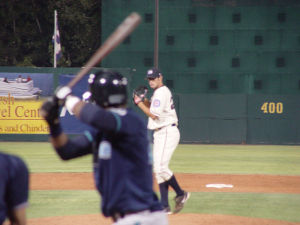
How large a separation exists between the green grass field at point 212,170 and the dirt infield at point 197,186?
0.39m

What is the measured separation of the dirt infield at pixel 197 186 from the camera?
7481 millimetres

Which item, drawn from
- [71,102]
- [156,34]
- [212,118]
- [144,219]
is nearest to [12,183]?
[71,102]

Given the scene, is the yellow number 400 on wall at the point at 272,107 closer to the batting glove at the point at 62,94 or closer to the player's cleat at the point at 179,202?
the player's cleat at the point at 179,202

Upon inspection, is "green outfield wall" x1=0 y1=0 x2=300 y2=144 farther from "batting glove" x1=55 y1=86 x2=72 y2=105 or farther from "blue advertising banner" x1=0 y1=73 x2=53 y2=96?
"batting glove" x1=55 y1=86 x2=72 y2=105

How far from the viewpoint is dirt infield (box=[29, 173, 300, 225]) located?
7.48m

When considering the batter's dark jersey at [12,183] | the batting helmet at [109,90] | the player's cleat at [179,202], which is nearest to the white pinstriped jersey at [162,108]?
the player's cleat at [179,202]

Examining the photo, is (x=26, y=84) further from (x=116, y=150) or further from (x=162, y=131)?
(x=116, y=150)

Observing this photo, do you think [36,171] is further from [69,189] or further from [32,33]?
[32,33]

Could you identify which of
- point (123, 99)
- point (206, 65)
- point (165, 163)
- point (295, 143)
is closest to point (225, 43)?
point (206, 65)

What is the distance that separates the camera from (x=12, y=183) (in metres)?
2.79

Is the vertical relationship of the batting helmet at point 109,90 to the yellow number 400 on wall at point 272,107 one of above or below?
above

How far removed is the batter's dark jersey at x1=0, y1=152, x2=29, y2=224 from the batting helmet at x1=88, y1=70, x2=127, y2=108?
1.01 metres

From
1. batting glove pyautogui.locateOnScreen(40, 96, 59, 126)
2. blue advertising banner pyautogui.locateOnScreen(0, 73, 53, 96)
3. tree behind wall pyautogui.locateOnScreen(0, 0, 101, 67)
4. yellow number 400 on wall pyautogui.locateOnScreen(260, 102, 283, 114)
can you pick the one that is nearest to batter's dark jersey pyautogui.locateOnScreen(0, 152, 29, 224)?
batting glove pyautogui.locateOnScreen(40, 96, 59, 126)

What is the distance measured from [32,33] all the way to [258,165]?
31.5 meters
